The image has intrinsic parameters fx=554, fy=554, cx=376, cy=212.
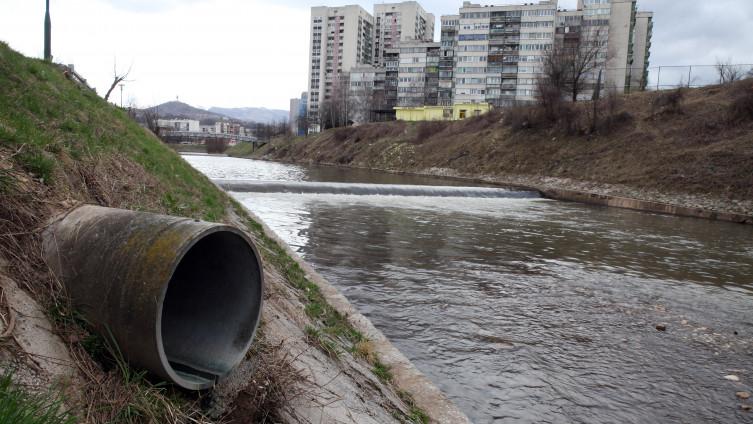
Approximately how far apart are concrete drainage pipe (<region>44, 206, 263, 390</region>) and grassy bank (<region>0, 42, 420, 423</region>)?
0.39 ft

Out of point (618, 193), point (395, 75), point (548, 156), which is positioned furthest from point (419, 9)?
point (618, 193)

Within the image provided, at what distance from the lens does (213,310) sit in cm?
376

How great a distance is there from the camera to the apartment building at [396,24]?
168 metres

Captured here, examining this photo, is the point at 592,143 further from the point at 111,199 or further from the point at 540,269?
the point at 111,199

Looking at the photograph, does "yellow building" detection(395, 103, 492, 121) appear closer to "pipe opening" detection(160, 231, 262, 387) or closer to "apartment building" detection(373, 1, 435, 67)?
"apartment building" detection(373, 1, 435, 67)

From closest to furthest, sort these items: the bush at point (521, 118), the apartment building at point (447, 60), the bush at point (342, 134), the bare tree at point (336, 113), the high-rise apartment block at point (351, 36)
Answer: the bush at point (521, 118) < the bush at point (342, 134) < the bare tree at point (336, 113) < the apartment building at point (447, 60) < the high-rise apartment block at point (351, 36)

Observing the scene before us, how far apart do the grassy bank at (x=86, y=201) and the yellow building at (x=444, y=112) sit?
74.2 metres

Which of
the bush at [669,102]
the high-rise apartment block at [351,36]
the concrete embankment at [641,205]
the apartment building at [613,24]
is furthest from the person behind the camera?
the high-rise apartment block at [351,36]

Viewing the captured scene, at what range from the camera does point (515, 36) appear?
109m

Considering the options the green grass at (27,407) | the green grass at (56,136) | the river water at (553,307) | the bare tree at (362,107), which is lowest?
the river water at (553,307)

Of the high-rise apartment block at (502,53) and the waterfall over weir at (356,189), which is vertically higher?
the high-rise apartment block at (502,53)

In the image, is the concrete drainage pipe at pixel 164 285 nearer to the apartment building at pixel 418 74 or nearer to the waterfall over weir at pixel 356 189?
the waterfall over weir at pixel 356 189

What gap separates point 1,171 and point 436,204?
24.5 metres

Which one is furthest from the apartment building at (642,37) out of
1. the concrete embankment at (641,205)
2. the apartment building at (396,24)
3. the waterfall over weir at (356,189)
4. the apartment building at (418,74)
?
the waterfall over weir at (356,189)
